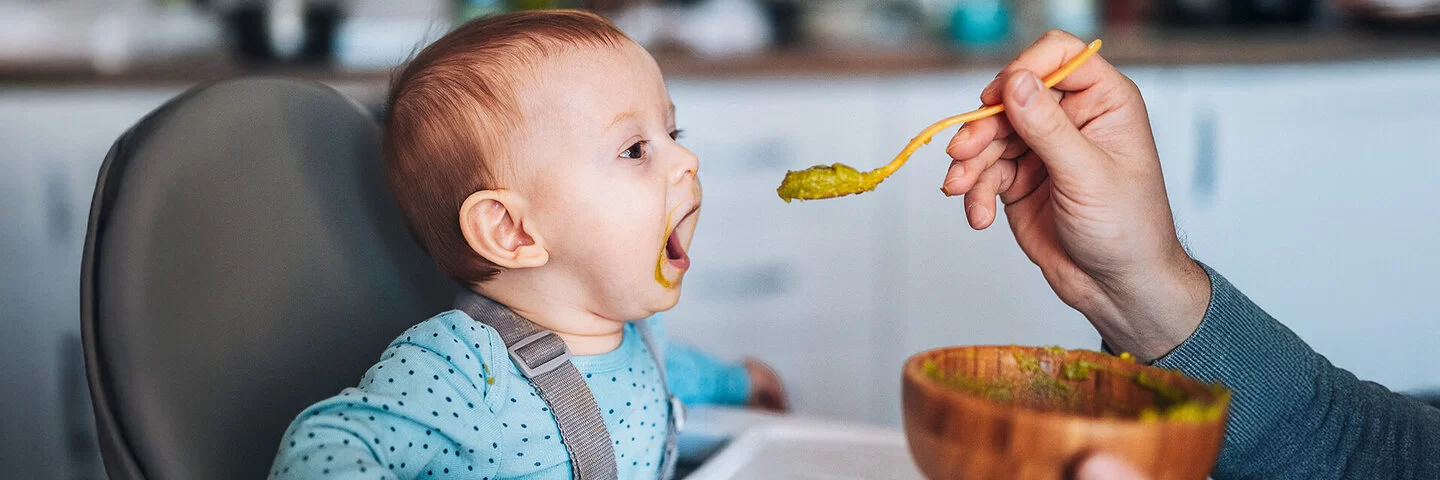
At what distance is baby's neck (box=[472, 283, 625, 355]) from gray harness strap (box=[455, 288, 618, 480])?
0.13 feet

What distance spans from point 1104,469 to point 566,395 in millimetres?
467

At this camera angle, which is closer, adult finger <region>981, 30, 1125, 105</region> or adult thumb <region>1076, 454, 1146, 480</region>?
adult thumb <region>1076, 454, 1146, 480</region>

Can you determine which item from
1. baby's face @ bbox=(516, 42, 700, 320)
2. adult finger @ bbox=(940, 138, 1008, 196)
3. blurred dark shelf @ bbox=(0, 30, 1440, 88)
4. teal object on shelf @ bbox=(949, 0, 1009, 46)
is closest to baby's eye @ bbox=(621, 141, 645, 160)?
baby's face @ bbox=(516, 42, 700, 320)

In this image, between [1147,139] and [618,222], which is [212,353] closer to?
[618,222]

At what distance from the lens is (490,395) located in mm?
821

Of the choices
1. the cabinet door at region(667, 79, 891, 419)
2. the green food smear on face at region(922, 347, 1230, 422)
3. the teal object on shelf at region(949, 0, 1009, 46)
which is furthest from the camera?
the teal object on shelf at region(949, 0, 1009, 46)

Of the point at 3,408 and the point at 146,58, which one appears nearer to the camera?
the point at 3,408

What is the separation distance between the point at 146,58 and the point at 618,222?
1.83 meters

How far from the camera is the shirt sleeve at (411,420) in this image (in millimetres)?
681

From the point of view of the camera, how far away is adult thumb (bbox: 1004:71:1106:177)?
78 centimetres

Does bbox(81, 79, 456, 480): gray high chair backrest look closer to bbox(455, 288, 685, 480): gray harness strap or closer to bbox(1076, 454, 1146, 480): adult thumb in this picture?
bbox(455, 288, 685, 480): gray harness strap

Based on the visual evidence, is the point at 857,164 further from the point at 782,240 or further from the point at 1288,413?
the point at 1288,413

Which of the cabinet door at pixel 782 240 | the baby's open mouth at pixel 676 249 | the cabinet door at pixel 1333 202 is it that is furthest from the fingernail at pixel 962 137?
the cabinet door at pixel 1333 202

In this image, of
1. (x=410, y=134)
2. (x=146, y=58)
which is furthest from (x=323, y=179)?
(x=146, y=58)
